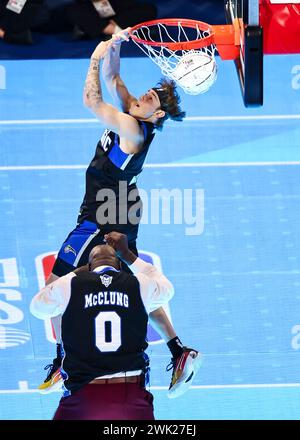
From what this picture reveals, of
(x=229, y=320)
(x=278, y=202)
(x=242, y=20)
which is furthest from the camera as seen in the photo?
(x=278, y=202)

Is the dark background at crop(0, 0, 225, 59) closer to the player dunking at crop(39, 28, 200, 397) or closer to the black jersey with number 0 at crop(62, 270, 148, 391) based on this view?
the player dunking at crop(39, 28, 200, 397)

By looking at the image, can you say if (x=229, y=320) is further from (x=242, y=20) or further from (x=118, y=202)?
(x=242, y=20)

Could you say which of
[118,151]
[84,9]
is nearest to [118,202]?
[118,151]

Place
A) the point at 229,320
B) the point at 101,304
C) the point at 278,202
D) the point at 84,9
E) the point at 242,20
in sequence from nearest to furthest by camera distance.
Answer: the point at 101,304 < the point at 242,20 < the point at 229,320 < the point at 278,202 < the point at 84,9

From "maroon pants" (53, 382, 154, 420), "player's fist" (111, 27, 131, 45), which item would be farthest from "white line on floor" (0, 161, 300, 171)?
"maroon pants" (53, 382, 154, 420)

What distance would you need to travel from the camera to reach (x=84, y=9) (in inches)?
588

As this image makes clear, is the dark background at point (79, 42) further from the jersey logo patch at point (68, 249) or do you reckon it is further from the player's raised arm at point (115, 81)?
the jersey logo patch at point (68, 249)

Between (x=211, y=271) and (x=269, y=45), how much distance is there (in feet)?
8.25

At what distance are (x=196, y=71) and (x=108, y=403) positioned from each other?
311 centimetres

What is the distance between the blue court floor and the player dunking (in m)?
0.36

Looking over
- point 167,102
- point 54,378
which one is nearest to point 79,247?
point 54,378

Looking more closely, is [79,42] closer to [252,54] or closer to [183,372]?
[252,54]

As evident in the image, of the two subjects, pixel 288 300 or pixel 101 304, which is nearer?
pixel 101 304

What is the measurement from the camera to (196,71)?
10328mm
